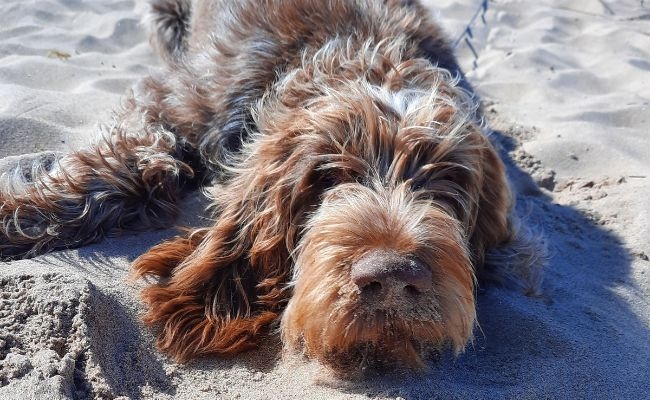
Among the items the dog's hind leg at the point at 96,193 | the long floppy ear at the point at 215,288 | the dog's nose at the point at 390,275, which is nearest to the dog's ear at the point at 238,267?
the long floppy ear at the point at 215,288

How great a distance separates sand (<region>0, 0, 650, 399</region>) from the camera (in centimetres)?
271

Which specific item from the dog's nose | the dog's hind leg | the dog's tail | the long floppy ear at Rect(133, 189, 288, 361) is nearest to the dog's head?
the dog's nose

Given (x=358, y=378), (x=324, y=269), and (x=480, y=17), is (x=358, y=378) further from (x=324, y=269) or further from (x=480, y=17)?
(x=480, y=17)

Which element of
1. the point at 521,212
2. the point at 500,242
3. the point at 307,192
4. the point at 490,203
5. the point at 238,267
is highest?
the point at 307,192

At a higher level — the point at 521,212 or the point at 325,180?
the point at 325,180

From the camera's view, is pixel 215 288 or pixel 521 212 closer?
pixel 215 288

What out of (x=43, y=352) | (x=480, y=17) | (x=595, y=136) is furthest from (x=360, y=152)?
(x=480, y=17)

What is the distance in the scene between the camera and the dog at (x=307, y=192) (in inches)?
107

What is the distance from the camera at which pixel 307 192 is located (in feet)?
10.5

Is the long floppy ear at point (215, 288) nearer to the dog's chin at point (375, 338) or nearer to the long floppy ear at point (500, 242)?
the dog's chin at point (375, 338)

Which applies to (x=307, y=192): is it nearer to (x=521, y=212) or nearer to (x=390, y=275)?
(x=390, y=275)

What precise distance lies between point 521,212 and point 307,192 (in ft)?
5.99

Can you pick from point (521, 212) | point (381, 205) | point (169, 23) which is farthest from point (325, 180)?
point (169, 23)

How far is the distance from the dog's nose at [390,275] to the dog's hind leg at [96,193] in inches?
59.2
